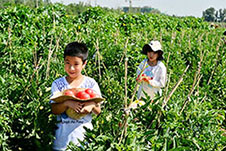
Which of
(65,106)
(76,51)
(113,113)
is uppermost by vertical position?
(76,51)

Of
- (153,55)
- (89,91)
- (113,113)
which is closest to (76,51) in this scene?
(89,91)

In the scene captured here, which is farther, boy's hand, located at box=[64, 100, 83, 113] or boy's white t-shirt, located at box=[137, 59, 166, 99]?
boy's white t-shirt, located at box=[137, 59, 166, 99]

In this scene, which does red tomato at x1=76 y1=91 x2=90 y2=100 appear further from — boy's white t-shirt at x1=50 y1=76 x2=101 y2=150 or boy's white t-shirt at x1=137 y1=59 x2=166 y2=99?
boy's white t-shirt at x1=137 y1=59 x2=166 y2=99

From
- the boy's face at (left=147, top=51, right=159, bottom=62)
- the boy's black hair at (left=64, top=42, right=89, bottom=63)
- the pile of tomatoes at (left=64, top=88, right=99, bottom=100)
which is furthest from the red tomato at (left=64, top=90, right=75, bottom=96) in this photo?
the boy's face at (left=147, top=51, right=159, bottom=62)

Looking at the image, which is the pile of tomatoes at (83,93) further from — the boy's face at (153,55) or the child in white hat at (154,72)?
the boy's face at (153,55)

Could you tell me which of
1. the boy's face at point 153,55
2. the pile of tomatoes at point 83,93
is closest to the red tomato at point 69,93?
the pile of tomatoes at point 83,93

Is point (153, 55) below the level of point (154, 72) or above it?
above

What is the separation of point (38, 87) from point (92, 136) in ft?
4.13

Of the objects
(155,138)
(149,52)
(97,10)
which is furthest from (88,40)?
(97,10)

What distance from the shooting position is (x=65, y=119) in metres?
2.57

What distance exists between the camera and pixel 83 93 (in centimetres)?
242

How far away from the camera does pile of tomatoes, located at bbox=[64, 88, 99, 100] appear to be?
94.7 inches

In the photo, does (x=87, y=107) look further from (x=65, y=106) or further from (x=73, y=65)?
(x=73, y=65)

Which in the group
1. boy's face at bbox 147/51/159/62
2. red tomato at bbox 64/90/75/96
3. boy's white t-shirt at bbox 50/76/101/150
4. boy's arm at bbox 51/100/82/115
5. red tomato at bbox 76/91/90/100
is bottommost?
boy's white t-shirt at bbox 50/76/101/150
